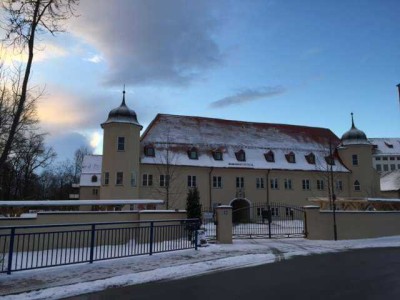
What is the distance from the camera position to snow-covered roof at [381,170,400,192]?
4856cm

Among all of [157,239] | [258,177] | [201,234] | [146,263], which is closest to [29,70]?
[146,263]

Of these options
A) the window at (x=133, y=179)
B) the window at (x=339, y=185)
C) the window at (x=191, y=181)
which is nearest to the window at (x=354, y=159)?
the window at (x=339, y=185)

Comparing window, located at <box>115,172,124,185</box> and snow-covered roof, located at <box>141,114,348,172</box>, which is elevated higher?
snow-covered roof, located at <box>141,114,348,172</box>

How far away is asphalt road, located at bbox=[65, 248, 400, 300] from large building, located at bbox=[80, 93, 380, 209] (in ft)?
81.0

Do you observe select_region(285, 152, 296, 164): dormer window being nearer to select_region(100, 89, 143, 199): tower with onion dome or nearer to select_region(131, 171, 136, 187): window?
select_region(100, 89, 143, 199): tower with onion dome

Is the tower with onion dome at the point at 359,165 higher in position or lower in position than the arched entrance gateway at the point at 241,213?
higher

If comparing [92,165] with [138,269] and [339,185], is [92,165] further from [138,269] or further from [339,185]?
[138,269]

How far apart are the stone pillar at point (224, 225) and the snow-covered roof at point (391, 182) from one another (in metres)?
36.3

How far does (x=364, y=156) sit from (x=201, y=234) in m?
35.3

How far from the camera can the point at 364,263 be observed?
13.5 m

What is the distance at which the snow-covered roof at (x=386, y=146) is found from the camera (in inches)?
3917

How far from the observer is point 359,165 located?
46.9 metres

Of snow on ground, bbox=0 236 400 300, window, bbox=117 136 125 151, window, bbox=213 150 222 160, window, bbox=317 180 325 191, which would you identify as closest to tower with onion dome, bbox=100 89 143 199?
window, bbox=117 136 125 151

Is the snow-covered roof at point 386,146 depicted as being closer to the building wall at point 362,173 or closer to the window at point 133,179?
the building wall at point 362,173
